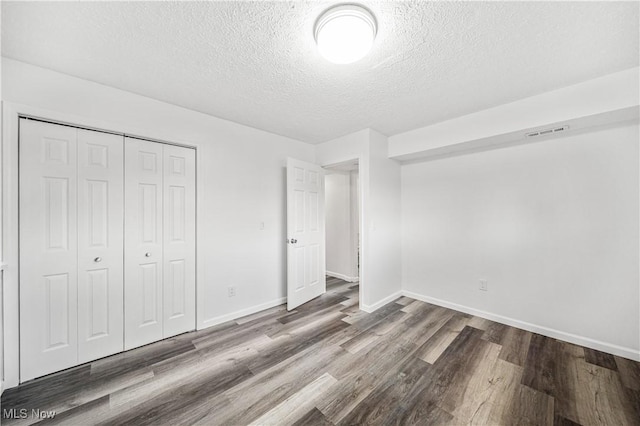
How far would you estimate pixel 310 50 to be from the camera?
5.41 ft

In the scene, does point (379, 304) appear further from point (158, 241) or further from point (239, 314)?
point (158, 241)

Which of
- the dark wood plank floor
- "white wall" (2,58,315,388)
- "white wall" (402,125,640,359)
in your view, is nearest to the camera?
the dark wood plank floor

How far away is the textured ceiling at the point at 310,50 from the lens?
4.39ft

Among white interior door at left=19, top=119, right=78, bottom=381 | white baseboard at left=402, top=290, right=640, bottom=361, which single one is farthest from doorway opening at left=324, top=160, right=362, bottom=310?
white interior door at left=19, top=119, right=78, bottom=381

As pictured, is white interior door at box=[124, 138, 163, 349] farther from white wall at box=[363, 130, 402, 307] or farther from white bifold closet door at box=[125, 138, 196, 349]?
white wall at box=[363, 130, 402, 307]

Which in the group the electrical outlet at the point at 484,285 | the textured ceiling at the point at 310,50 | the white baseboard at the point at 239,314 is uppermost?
the textured ceiling at the point at 310,50

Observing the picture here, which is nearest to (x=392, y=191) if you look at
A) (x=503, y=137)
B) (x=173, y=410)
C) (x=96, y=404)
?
A: (x=503, y=137)

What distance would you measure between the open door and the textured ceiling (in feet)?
3.75

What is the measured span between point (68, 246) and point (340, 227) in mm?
3763

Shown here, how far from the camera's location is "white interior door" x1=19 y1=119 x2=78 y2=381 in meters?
1.78

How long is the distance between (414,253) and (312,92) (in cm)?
276

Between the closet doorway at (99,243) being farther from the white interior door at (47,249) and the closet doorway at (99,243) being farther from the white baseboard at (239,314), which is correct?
the white baseboard at (239,314)

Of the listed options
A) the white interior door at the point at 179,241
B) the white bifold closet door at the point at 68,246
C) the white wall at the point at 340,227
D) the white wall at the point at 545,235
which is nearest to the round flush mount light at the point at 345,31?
the white interior door at the point at 179,241

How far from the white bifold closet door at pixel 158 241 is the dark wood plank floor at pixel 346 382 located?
25cm
